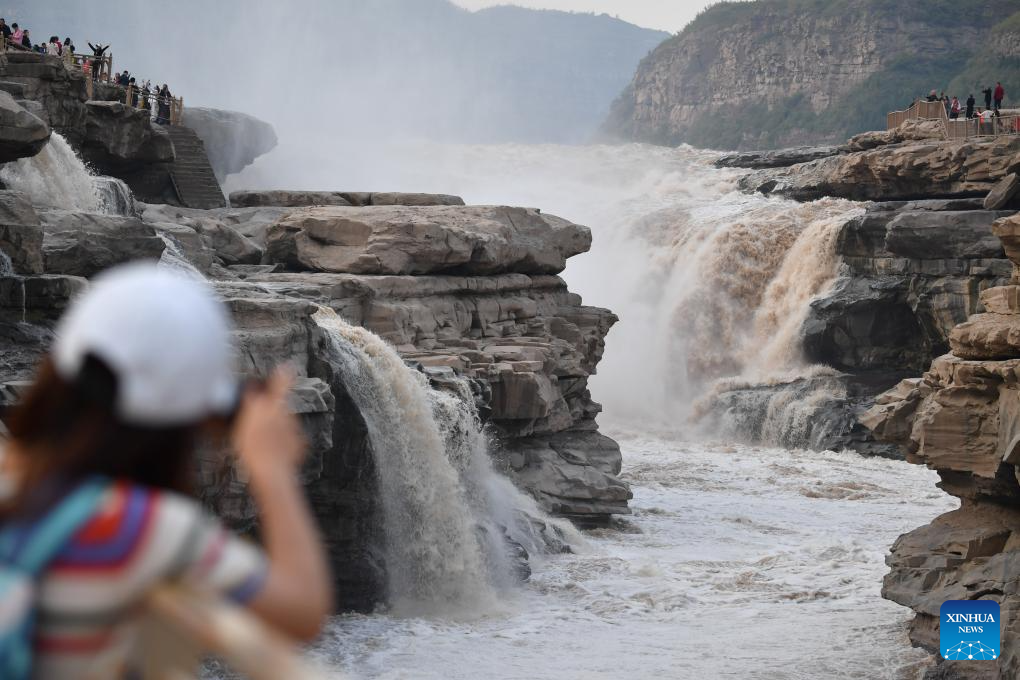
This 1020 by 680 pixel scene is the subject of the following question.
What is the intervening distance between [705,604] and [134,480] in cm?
1166

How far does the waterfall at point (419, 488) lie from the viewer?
12.5 m

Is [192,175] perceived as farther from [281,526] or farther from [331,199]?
[281,526]

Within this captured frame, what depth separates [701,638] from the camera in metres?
11.4

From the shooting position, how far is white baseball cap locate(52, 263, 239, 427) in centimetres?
131

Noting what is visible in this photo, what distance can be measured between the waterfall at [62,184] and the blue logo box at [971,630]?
31.4ft

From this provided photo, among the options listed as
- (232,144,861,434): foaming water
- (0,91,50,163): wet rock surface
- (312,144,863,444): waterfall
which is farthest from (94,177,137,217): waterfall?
(232,144,861,434): foaming water

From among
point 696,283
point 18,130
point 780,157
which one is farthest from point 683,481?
point 780,157

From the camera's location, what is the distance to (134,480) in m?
1.35

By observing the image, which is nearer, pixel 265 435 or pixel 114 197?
pixel 265 435

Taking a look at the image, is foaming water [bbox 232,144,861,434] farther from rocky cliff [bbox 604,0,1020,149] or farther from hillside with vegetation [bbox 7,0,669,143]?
hillside with vegetation [bbox 7,0,669,143]

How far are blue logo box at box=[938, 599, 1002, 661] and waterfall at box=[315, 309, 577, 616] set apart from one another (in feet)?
15.7

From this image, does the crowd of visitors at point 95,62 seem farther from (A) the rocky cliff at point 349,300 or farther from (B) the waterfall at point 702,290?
(B) the waterfall at point 702,290

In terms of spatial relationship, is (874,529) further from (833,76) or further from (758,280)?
(833,76)

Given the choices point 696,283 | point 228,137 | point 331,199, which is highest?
point 228,137
